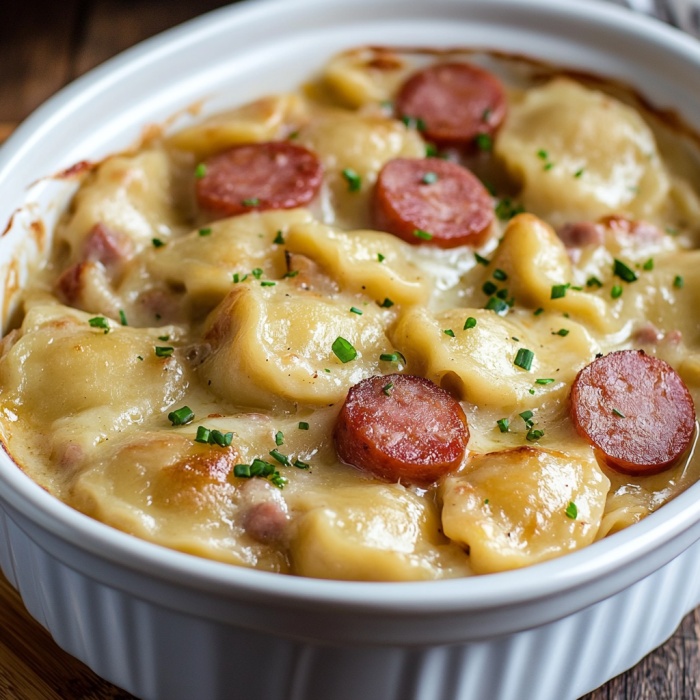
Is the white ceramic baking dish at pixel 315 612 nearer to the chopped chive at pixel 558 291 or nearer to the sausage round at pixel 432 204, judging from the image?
the chopped chive at pixel 558 291

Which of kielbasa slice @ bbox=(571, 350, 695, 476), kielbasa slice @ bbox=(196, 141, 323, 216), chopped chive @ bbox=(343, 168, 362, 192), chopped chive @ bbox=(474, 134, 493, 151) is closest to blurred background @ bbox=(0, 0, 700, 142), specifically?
chopped chive @ bbox=(474, 134, 493, 151)

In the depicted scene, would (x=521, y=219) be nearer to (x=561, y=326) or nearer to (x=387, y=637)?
(x=561, y=326)

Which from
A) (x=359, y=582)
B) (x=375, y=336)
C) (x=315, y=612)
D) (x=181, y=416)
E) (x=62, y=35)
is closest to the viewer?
(x=315, y=612)

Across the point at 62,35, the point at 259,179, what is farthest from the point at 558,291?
the point at 62,35

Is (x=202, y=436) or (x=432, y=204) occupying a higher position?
(x=432, y=204)

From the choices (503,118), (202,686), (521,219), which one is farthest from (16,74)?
(202,686)

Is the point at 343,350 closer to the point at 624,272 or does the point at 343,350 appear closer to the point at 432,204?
the point at 432,204

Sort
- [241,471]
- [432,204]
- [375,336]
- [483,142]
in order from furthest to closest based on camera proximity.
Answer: [483,142], [432,204], [375,336], [241,471]
